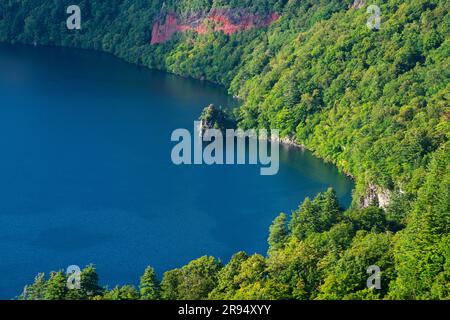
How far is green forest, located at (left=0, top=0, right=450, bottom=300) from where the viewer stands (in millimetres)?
53906

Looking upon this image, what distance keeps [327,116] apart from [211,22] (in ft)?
97.0

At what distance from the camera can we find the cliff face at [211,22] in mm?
112312

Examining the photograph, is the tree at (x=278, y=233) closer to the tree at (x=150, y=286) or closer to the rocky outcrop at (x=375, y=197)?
the rocky outcrop at (x=375, y=197)

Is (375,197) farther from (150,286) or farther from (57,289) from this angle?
(57,289)

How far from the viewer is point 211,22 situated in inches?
4547

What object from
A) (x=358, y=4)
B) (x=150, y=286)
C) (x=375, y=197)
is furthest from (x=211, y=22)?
(x=150, y=286)

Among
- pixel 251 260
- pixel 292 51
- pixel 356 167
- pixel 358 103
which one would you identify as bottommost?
pixel 251 260

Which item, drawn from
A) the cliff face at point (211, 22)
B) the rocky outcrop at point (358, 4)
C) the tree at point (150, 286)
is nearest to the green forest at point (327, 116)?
the tree at point (150, 286)

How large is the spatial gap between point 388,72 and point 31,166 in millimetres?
28401

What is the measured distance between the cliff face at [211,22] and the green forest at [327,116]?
734mm
